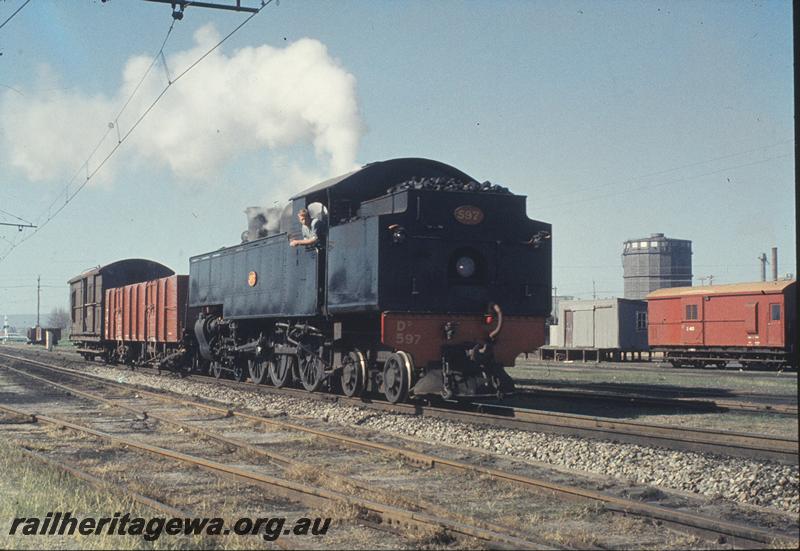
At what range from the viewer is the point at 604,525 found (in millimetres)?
6375

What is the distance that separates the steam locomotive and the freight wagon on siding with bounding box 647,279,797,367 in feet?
59.0

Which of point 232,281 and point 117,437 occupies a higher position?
point 232,281

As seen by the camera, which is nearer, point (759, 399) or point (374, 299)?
point (374, 299)

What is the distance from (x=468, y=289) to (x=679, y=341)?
22583mm

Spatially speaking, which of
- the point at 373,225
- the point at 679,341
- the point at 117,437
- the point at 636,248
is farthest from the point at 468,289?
the point at 636,248

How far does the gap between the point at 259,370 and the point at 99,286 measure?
16807mm

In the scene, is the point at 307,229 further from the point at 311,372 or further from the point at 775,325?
the point at 775,325

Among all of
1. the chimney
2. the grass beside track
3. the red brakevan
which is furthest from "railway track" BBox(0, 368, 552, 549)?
the chimney

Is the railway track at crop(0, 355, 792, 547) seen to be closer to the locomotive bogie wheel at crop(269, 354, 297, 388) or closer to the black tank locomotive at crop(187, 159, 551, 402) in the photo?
the black tank locomotive at crop(187, 159, 551, 402)

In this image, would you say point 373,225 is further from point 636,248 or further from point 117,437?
point 636,248

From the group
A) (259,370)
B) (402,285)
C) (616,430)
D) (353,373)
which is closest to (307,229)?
(353,373)

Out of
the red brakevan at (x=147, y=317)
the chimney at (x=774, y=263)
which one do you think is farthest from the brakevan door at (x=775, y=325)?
the chimney at (x=774, y=263)

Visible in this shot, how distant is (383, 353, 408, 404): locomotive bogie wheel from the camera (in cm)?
1291

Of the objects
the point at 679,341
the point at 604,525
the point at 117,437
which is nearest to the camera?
the point at 604,525
